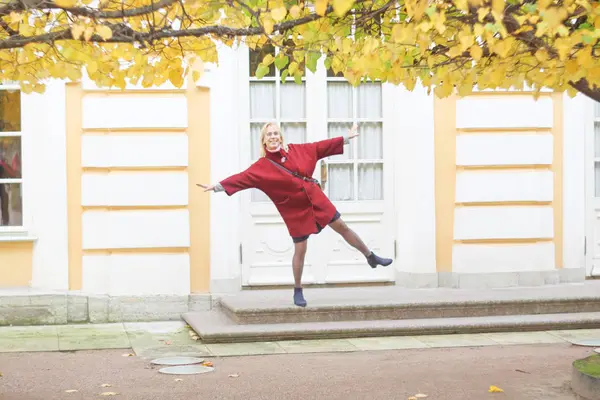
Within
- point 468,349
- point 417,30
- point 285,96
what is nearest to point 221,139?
point 285,96

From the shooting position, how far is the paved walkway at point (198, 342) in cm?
916

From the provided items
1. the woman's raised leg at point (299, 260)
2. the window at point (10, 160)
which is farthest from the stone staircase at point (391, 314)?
the window at point (10, 160)

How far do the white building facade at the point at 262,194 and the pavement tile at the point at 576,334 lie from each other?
1568mm

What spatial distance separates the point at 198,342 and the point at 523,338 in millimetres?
3023

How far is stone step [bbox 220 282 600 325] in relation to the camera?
9.99 metres

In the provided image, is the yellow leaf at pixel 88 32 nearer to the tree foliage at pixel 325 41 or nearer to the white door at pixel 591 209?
the tree foliage at pixel 325 41

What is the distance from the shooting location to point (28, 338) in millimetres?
9875

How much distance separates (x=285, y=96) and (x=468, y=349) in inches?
151

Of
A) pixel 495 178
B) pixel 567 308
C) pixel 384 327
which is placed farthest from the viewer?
pixel 495 178

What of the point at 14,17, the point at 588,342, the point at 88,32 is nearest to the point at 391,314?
the point at 588,342

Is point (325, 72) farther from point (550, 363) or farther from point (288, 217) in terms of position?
point (550, 363)

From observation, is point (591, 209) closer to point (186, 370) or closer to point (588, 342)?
point (588, 342)

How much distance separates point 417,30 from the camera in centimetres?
570

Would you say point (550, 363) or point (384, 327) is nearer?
point (550, 363)
